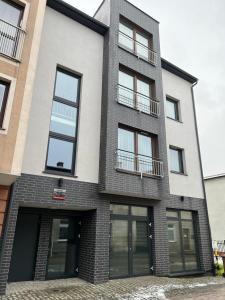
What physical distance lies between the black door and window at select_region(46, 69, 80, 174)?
2013 millimetres

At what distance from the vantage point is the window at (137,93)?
1094 centimetres

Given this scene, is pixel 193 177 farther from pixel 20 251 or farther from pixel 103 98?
pixel 20 251

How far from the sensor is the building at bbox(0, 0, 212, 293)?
27.1 feet

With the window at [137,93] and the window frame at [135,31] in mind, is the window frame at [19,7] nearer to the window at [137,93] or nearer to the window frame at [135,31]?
the window at [137,93]

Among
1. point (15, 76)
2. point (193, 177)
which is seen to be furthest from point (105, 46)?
point (193, 177)

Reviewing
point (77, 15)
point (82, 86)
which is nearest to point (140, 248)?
point (82, 86)

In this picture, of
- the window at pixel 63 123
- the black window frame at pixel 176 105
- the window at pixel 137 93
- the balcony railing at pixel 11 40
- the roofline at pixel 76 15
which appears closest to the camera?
the balcony railing at pixel 11 40

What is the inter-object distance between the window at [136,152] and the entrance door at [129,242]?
5.46ft

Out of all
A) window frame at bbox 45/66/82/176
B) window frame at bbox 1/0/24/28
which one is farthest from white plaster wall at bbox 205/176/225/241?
window frame at bbox 1/0/24/28

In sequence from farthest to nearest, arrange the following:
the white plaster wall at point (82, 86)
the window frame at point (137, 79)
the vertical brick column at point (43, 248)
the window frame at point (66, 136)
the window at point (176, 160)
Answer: the window at point (176, 160) < the window frame at point (137, 79) < the window frame at point (66, 136) < the white plaster wall at point (82, 86) < the vertical brick column at point (43, 248)

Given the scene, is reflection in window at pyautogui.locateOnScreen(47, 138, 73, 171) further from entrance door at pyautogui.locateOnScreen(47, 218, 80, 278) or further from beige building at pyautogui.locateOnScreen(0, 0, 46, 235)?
entrance door at pyautogui.locateOnScreen(47, 218, 80, 278)

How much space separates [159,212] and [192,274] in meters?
3.10

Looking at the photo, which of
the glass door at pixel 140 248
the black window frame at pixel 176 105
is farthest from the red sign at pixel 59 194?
the black window frame at pixel 176 105

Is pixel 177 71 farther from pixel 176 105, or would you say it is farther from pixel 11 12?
pixel 11 12
